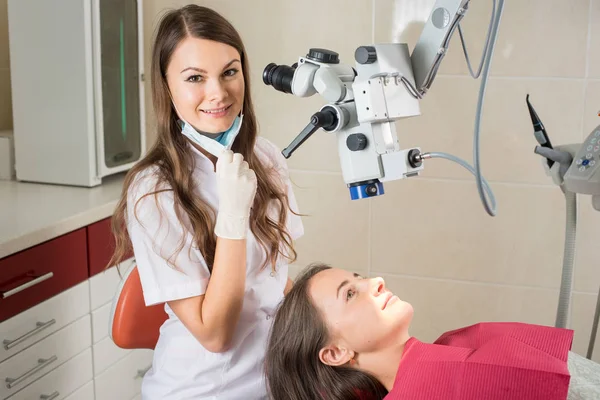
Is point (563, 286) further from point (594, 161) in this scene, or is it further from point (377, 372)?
point (377, 372)

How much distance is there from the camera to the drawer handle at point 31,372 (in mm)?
1930

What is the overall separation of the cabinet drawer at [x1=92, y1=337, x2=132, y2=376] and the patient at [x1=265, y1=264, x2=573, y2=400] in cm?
97

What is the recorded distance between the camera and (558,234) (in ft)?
7.74

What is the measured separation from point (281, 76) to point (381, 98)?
23 cm

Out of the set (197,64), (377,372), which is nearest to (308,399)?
(377,372)

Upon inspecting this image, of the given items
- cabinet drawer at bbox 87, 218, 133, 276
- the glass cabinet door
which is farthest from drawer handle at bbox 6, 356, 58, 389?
the glass cabinet door

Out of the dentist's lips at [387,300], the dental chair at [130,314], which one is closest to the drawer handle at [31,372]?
the dental chair at [130,314]

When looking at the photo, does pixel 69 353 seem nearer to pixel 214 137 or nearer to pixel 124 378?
pixel 124 378

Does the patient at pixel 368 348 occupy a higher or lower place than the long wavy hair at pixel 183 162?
lower

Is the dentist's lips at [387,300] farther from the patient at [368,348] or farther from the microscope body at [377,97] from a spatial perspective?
the microscope body at [377,97]

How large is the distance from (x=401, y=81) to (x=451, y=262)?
139 cm

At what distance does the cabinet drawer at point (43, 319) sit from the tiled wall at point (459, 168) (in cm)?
79

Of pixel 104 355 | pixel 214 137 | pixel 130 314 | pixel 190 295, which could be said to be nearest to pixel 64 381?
pixel 104 355

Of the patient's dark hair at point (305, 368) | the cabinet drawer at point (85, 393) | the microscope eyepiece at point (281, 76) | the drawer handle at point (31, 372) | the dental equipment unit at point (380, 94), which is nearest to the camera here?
the dental equipment unit at point (380, 94)
